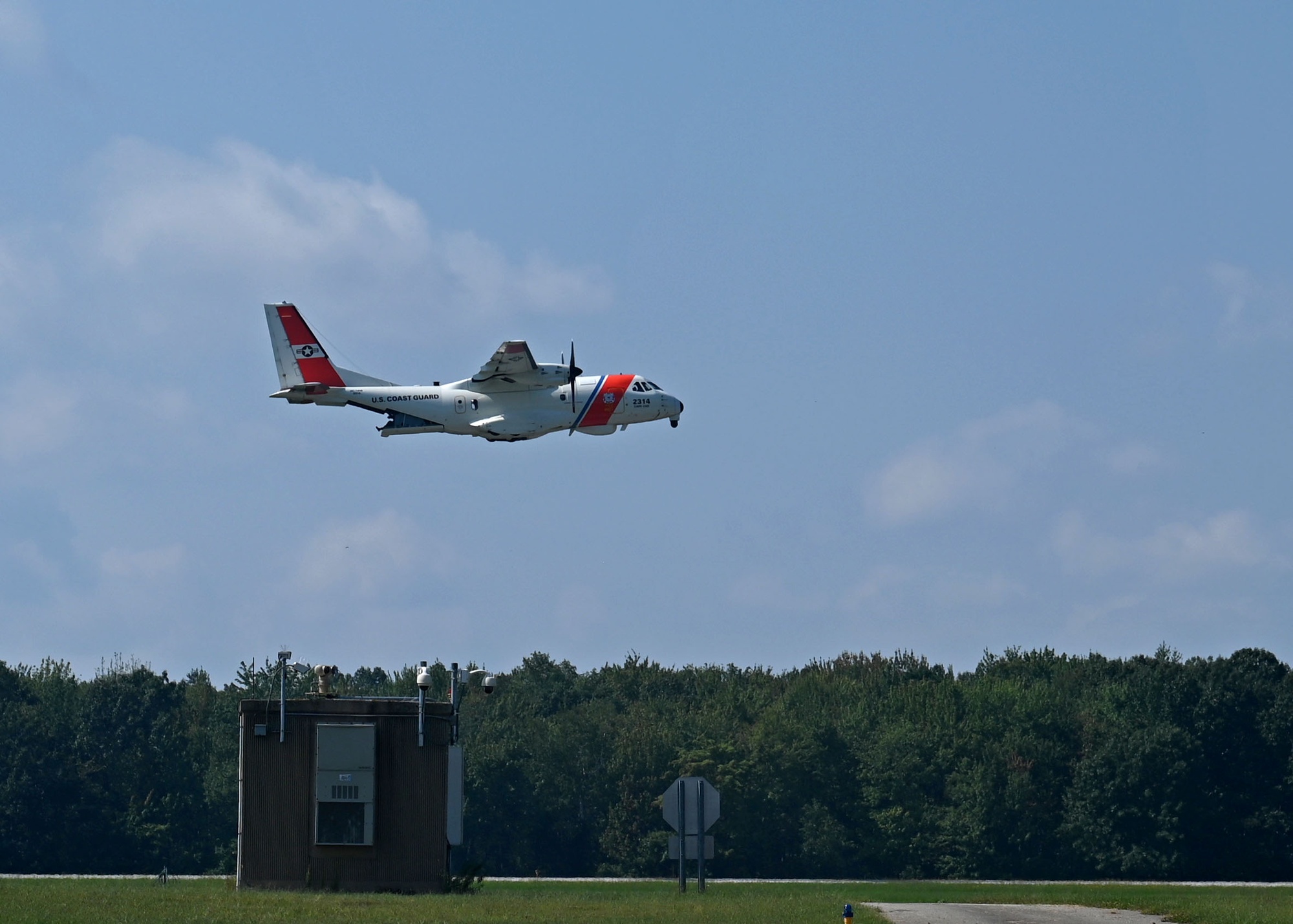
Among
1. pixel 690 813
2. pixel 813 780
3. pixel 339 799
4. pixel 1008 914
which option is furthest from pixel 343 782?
pixel 813 780

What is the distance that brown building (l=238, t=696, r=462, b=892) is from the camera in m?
42.6

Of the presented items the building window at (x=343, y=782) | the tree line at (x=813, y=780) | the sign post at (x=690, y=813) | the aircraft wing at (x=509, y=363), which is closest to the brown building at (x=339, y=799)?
the building window at (x=343, y=782)

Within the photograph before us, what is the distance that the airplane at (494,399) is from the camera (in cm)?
6131

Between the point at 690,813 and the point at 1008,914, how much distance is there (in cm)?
803

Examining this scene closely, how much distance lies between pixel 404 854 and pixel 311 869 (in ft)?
7.25

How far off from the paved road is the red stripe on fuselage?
24723 millimetres

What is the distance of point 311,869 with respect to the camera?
140ft

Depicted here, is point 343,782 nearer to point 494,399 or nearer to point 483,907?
point 483,907

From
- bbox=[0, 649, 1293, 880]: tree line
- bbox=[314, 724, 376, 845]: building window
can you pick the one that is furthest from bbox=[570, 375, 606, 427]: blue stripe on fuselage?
bbox=[0, 649, 1293, 880]: tree line

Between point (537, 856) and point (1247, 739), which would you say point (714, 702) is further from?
point (1247, 739)

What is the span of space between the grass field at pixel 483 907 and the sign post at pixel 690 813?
3.99 ft

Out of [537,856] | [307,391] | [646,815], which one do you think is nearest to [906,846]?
[646,815]

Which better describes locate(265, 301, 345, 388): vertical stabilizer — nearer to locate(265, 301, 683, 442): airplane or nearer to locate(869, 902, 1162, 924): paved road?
locate(265, 301, 683, 442): airplane

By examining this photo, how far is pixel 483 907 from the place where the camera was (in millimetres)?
37406
